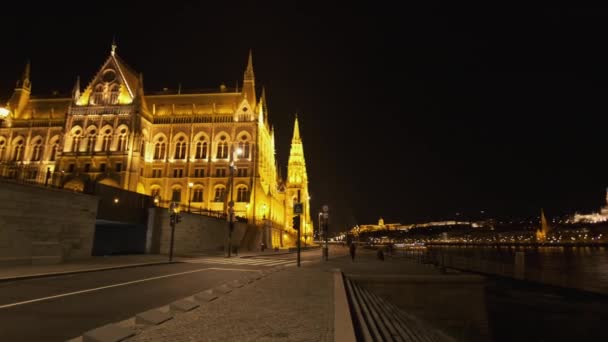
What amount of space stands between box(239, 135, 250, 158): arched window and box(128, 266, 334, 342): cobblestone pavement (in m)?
51.7

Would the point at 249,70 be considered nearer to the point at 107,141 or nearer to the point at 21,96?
the point at 107,141

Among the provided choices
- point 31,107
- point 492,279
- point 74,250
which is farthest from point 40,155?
point 492,279

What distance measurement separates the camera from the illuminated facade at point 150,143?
5822cm

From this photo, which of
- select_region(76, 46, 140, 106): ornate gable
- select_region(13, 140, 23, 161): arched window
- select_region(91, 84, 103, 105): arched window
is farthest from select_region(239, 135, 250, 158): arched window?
select_region(13, 140, 23, 161): arched window

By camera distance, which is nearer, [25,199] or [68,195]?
[25,199]

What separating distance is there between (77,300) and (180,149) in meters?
56.7

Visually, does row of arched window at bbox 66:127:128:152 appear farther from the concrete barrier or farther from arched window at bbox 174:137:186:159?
the concrete barrier

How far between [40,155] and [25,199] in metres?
54.5

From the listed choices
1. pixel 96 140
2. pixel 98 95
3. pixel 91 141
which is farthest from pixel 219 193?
pixel 98 95

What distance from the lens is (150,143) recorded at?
63.8 meters

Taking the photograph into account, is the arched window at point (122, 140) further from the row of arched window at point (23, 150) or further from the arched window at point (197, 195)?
the row of arched window at point (23, 150)

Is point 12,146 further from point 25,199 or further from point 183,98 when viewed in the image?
point 25,199

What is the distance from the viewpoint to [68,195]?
22.1m

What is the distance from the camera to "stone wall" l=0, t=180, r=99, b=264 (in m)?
18.2
